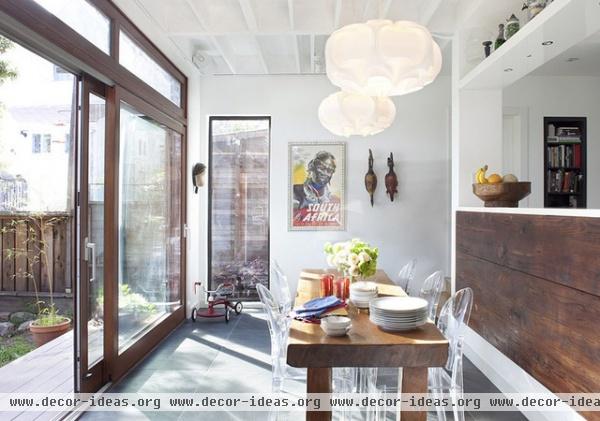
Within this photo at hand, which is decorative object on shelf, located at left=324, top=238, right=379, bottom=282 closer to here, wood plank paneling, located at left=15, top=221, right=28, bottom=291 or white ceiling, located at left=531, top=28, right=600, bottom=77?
wood plank paneling, located at left=15, top=221, right=28, bottom=291

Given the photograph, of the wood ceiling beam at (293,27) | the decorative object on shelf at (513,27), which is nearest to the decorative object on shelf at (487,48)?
the decorative object on shelf at (513,27)

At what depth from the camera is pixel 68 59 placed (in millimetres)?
2469

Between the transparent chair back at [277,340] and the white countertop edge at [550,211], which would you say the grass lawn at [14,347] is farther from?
the white countertop edge at [550,211]

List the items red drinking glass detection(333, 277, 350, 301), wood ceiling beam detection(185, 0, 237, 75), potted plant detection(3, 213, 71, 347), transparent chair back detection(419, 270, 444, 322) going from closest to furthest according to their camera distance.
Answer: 1. potted plant detection(3, 213, 71, 347)
2. red drinking glass detection(333, 277, 350, 301)
3. transparent chair back detection(419, 270, 444, 322)
4. wood ceiling beam detection(185, 0, 237, 75)

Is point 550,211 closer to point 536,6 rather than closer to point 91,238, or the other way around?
point 536,6

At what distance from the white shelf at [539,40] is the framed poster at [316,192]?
1.98 m

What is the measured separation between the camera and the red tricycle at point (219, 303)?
4.68 meters

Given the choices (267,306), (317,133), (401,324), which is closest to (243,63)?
(317,133)

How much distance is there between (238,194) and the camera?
529 centimetres

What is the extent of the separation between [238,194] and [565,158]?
412 cm

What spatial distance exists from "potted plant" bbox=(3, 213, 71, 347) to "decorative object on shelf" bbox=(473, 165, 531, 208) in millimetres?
3094

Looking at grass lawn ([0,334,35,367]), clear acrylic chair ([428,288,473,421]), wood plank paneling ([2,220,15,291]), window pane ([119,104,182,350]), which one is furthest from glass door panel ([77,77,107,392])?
clear acrylic chair ([428,288,473,421])

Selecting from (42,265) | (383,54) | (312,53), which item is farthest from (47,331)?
(312,53)

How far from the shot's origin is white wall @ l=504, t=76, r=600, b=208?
15.6 ft
